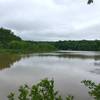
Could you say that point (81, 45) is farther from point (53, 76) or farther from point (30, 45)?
point (53, 76)

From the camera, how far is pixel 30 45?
316 ft

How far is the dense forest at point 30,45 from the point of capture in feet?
274

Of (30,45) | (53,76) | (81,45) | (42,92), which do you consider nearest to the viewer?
(42,92)

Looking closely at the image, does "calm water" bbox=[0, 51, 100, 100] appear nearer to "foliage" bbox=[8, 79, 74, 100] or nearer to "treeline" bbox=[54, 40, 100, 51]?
"foliage" bbox=[8, 79, 74, 100]

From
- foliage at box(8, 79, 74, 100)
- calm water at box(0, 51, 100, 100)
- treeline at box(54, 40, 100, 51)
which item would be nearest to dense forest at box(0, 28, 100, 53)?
treeline at box(54, 40, 100, 51)

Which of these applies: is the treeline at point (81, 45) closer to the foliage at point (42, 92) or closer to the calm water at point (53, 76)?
the calm water at point (53, 76)

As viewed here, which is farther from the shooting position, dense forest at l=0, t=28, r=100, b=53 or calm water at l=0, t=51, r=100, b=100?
dense forest at l=0, t=28, r=100, b=53

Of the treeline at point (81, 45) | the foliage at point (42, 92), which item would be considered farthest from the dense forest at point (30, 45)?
the foliage at point (42, 92)

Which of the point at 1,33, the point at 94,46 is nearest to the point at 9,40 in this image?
the point at 1,33

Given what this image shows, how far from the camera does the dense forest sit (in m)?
83.6

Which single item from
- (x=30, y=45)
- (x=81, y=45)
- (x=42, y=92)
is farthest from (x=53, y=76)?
(x=81, y=45)

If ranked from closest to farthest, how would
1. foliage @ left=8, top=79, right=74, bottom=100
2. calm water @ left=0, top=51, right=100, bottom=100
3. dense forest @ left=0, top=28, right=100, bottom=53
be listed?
foliage @ left=8, top=79, right=74, bottom=100 < calm water @ left=0, top=51, right=100, bottom=100 < dense forest @ left=0, top=28, right=100, bottom=53

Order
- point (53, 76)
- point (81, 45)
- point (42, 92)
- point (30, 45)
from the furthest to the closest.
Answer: point (81, 45), point (30, 45), point (53, 76), point (42, 92)

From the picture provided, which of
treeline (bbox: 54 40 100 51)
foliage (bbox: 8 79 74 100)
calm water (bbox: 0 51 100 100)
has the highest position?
foliage (bbox: 8 79 74 100)
